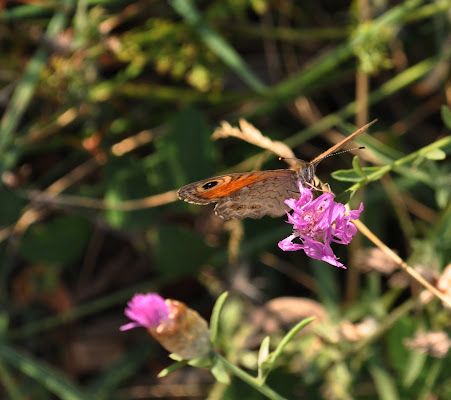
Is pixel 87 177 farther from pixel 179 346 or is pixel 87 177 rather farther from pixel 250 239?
pixel 179 346

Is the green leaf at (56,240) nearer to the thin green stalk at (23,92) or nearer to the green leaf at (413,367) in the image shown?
the thin green stalk at (23,92)

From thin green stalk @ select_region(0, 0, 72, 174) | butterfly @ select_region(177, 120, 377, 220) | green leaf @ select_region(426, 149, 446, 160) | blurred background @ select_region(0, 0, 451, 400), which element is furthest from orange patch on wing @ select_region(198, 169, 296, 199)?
thin green stalk @ select_region(0, 0, 72, 174)

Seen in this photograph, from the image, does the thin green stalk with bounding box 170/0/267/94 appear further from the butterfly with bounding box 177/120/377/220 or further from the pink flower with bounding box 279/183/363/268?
the pink flower with bounding box 279/183/363/268

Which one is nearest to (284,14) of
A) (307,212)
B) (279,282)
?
(279,282)

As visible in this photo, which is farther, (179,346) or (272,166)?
(272,166)

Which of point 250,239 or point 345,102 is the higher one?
point 345,102

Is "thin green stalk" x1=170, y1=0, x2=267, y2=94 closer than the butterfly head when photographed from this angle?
No

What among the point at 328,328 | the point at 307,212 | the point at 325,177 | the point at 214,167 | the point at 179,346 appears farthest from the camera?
the point at 325,177

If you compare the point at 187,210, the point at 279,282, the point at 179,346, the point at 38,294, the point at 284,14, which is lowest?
the point at 279,282

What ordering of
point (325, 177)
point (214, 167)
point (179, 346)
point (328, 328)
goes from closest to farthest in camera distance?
point (179, 346) → point (328, 328) → point (214, 167) → point (325, 177)
